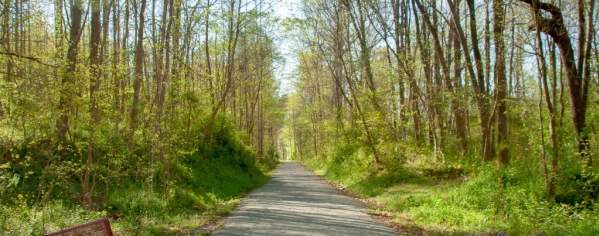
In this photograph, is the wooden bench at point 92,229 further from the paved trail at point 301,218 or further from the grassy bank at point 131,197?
the paved trail at point 301,218

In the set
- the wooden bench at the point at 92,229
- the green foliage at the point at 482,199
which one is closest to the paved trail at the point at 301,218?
the green foliage at the point at 482,199

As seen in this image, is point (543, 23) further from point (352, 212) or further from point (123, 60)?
point (123, 60)

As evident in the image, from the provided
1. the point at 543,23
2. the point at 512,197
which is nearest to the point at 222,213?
the point at 512,197

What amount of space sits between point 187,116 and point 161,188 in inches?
251

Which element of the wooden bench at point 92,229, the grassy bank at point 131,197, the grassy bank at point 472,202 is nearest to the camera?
the wooden bench at point 92,229

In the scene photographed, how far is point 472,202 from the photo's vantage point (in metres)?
12.3

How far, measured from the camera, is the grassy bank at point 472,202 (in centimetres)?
963

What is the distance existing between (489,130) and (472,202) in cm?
391

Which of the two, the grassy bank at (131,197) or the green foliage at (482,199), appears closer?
the grassy bank at (131,197)

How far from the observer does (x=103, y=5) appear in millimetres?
15984

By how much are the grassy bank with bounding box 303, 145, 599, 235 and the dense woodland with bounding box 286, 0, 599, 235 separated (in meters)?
0.04

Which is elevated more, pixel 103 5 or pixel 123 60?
pixel 103 5

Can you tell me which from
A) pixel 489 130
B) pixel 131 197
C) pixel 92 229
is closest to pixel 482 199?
pixel 489 130

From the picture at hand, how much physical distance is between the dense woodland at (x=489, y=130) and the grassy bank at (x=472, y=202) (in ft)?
0.13
